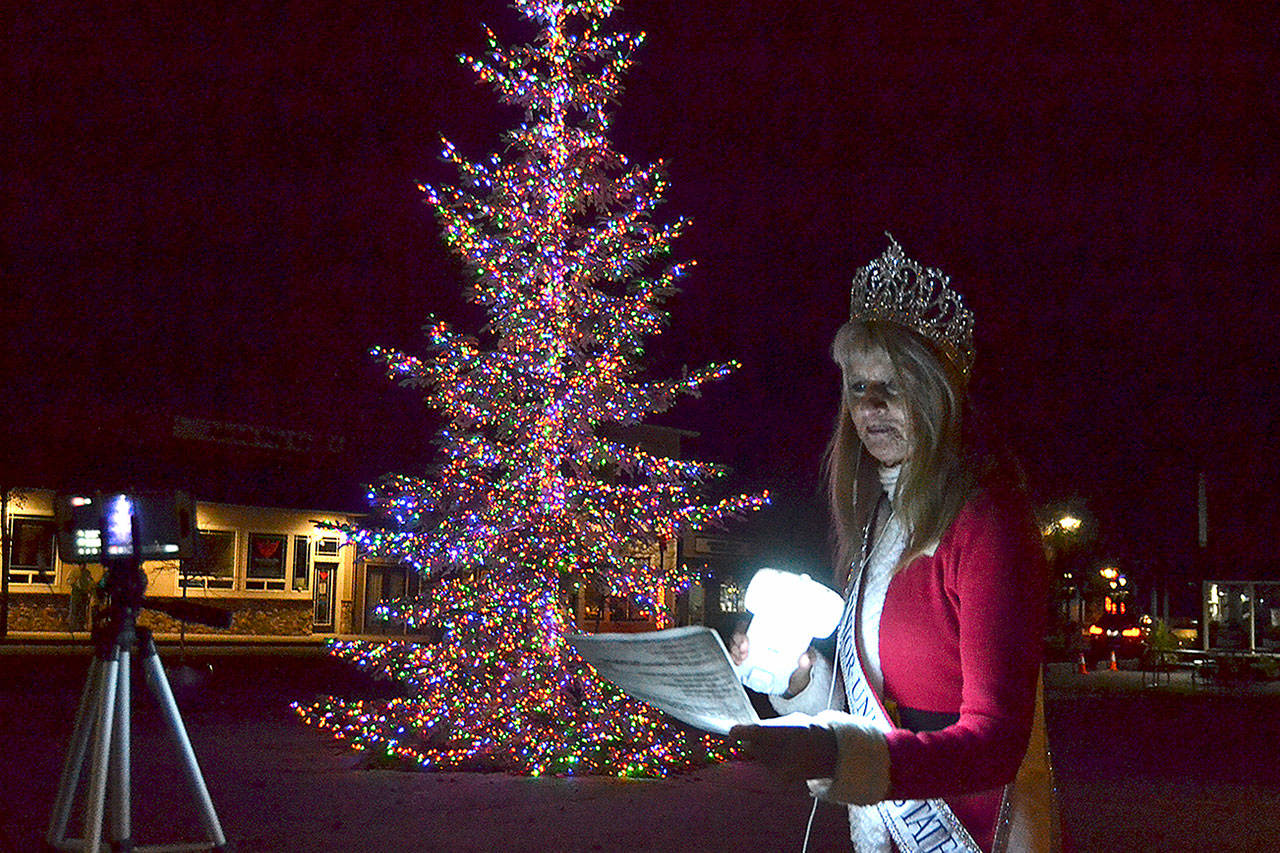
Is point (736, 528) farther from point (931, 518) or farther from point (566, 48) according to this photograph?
point (931, 518)

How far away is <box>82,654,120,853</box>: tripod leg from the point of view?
6.27 metres

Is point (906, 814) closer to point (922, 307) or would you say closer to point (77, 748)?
point (922, 307)

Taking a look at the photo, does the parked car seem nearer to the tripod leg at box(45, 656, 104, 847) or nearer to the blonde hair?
the tripod leg at box(45, 656, 104, 847)

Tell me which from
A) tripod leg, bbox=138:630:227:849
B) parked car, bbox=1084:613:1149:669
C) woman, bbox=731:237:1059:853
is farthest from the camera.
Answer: parked car, bbox=1084:613:1149:669

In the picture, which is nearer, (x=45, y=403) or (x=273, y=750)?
(x=273, y=750)

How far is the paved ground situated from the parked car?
17.1 m

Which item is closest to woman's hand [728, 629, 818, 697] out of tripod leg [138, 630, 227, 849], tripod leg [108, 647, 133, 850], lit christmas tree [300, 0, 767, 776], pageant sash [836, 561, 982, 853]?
pageant sash [836, 561, 982, 853]

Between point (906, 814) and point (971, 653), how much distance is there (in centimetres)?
35

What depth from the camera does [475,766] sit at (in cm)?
1141

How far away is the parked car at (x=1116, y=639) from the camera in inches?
1308

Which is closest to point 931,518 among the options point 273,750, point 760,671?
point 760,671

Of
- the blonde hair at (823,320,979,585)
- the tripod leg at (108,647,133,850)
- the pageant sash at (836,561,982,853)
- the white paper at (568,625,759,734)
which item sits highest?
the blonde hair at (823,320,979,585)

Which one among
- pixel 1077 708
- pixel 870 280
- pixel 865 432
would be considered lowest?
pixel 1077 708

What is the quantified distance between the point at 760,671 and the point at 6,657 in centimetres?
2685
